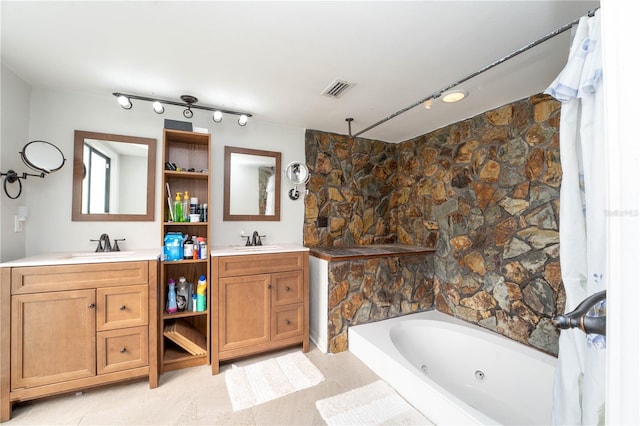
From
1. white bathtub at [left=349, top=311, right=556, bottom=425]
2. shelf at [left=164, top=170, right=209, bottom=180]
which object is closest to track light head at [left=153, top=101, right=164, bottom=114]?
shelf at [left=164, top=170, right=209, bottom=180]

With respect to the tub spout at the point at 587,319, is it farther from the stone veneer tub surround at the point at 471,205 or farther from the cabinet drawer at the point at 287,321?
the cabinet drawer at the point at 287,321

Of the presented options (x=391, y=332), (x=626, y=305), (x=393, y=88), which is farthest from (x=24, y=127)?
(x=391, y=332)

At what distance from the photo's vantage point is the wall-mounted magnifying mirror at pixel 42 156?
1.92m

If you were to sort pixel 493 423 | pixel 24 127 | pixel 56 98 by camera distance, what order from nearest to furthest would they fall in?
pixel 493 423 → pixel 24 127 → pixel 56 98

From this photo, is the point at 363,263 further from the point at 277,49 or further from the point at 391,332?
the point at 277,49

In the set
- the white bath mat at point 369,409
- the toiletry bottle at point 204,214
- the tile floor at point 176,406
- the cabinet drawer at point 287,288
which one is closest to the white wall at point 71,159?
the toiletry bottle at point 204,214

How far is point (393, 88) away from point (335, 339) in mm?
2276

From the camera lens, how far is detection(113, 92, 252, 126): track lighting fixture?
2105mm

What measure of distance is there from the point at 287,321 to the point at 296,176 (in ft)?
5.01

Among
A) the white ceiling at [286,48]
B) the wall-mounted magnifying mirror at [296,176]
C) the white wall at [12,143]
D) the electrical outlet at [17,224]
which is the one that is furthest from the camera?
the wall-mounted magnifying mirror at [296,176]

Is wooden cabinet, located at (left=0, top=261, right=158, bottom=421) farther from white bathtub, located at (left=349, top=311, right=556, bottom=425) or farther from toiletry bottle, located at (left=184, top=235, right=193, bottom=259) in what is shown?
white bathtub, located at (left=349, top=311, right=556, bottom=425)

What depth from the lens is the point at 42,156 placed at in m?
1.98

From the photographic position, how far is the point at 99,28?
144 cm

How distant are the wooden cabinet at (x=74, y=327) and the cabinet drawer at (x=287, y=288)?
92 centimetres
